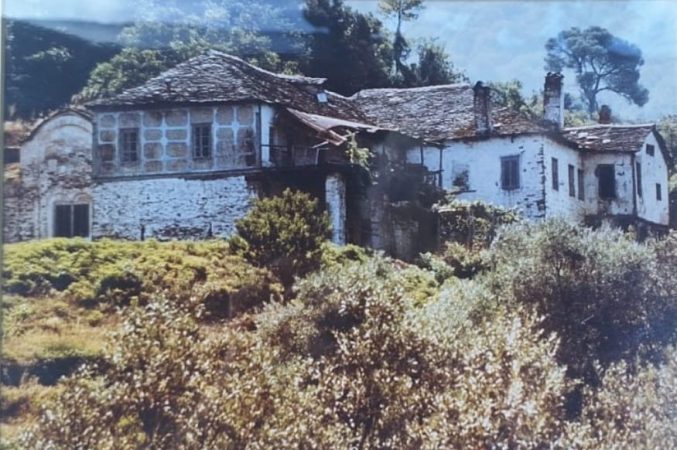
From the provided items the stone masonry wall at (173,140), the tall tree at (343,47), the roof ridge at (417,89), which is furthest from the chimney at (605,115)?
the stone masonry wall at (173,140)

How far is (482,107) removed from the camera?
3588 mm

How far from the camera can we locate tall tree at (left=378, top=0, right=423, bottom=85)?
3.53 m

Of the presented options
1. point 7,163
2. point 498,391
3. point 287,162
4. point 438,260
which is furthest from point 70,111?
point 498,391

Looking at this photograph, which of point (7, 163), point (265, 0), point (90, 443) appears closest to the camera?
point (90, 443)

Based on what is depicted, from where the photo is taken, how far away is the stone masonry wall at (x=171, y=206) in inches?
129

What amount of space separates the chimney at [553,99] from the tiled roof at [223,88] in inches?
25.5

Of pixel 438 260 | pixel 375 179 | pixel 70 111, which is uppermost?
pixel 70 111

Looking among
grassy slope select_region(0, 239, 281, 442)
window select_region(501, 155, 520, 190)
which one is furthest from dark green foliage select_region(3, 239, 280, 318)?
window select_region(501, 155, 520, 190)

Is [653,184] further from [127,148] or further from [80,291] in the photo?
[80,291]

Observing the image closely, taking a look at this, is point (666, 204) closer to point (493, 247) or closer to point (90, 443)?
point (493, 247)

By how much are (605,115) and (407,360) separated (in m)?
1.13

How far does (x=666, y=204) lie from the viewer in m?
3.50

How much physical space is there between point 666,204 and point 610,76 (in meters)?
0.48

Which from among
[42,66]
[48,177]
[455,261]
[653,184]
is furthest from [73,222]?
[653,184]
